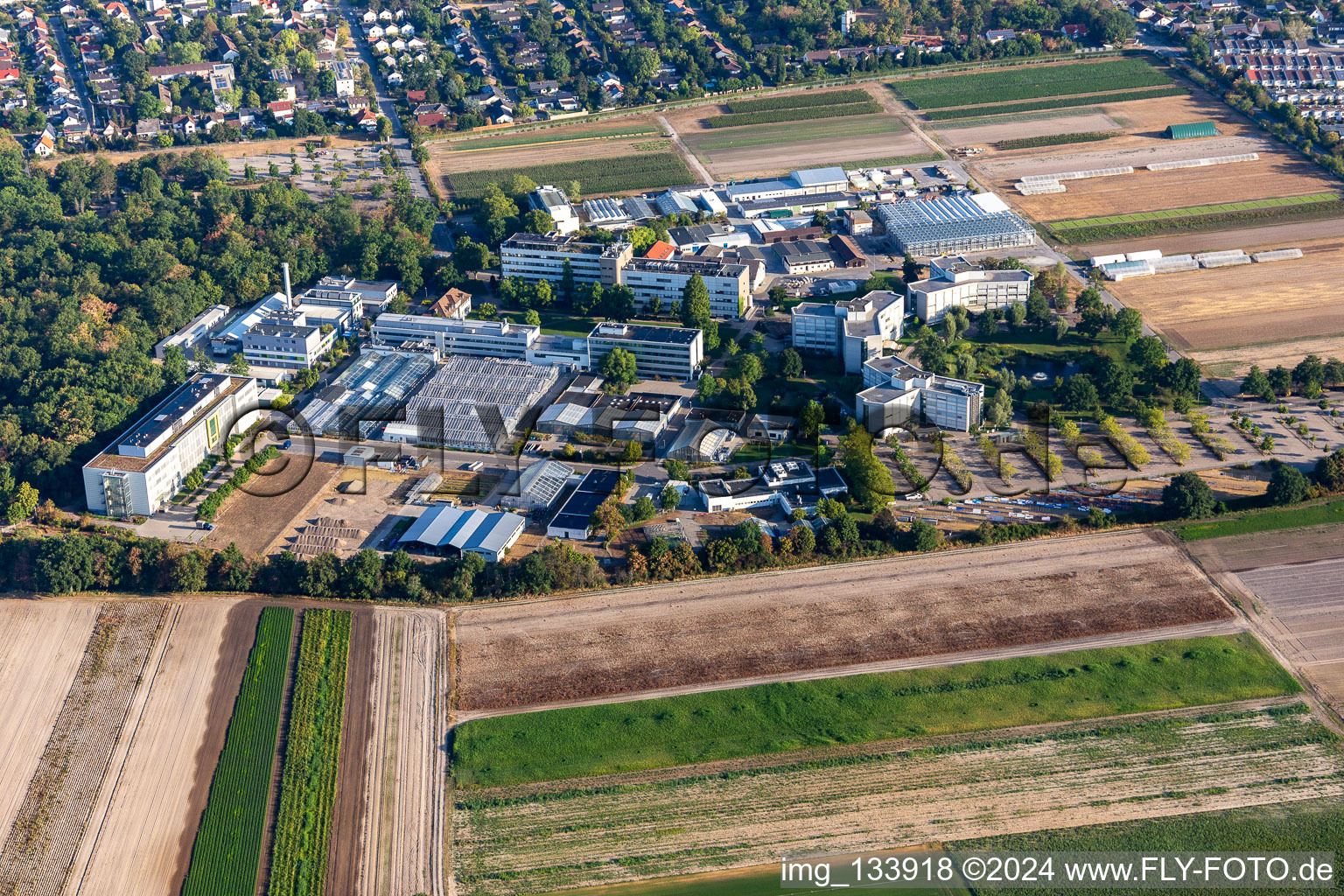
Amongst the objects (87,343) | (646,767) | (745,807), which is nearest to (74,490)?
(87,343)

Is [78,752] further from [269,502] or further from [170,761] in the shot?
[269,502]

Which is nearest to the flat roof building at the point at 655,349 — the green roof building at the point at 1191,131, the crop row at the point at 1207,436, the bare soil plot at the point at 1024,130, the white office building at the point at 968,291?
the white office building at the point at 968,291

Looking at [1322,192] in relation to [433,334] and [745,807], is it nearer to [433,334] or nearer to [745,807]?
[433,334]

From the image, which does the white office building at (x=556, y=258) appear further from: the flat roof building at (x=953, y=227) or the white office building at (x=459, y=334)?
the flat roof building at (x=953, y=227)

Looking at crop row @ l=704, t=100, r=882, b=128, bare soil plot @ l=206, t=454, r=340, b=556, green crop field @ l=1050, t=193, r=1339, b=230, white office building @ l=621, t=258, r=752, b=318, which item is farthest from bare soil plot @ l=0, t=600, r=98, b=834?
crop row @ l=704, t=100, r=882, b=128

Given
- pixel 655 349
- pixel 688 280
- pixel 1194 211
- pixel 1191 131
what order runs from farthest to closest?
pixel 1191 131 < pixel 1194 211 < pixel 688 280 < pixel 655 349

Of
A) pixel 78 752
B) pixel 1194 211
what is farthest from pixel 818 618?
pixel 1194 211
